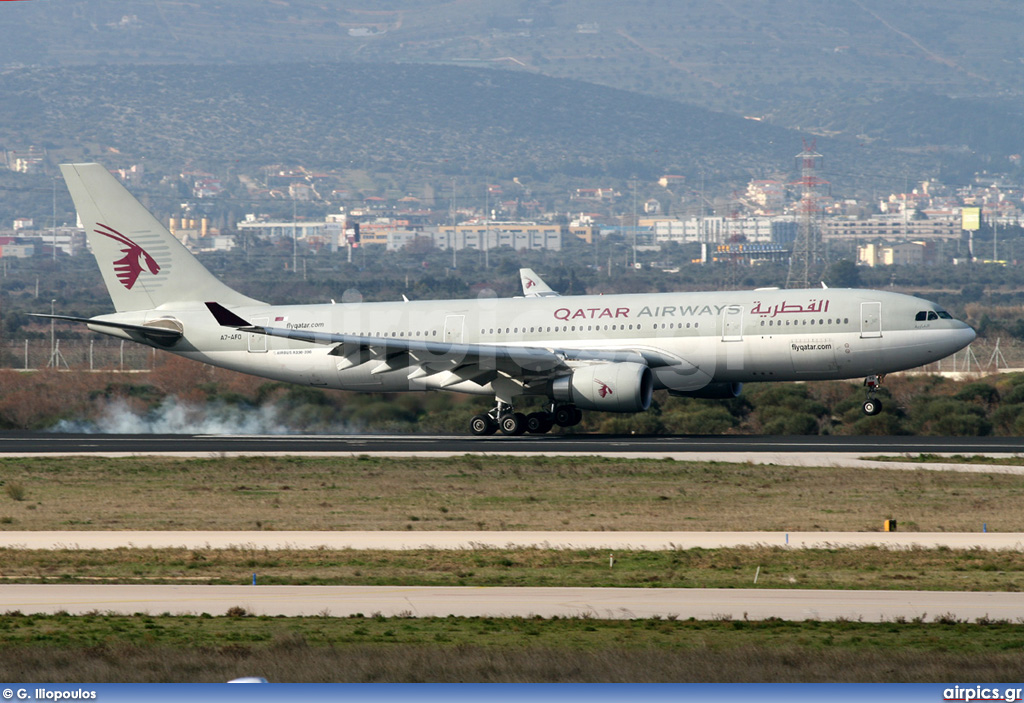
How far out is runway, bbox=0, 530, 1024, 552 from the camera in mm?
22391

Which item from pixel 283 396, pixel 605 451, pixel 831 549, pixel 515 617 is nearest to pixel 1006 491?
pixel 831 549

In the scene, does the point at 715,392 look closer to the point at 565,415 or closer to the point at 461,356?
the point at 565,415

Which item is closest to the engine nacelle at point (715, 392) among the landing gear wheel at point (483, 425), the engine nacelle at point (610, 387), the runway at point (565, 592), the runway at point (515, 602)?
the engine nacelle at point (610, 387)

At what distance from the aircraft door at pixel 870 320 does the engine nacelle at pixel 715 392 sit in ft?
14.4

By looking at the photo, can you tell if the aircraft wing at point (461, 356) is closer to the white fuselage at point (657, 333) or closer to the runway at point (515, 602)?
the white fuselage at point (657, 333)

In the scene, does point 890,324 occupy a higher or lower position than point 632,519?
higher

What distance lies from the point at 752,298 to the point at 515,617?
27.3 meters

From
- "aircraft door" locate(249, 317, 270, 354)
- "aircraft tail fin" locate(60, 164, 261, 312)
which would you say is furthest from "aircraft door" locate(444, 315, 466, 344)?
"aircraft tail fin" locate(60, 164, 261, 312)

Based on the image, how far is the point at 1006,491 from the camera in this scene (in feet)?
94.2

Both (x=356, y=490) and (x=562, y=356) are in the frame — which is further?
(x=562, y=356)

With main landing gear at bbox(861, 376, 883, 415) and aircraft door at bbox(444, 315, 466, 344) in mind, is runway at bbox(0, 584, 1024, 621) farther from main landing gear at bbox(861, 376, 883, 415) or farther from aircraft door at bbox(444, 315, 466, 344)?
aircraft door at bbox(444, 315, 466, 344)

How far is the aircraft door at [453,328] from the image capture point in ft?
147

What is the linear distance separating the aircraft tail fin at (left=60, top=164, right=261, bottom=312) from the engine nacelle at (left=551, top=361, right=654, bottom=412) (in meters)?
14.2

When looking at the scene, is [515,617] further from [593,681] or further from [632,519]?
[632,519]
